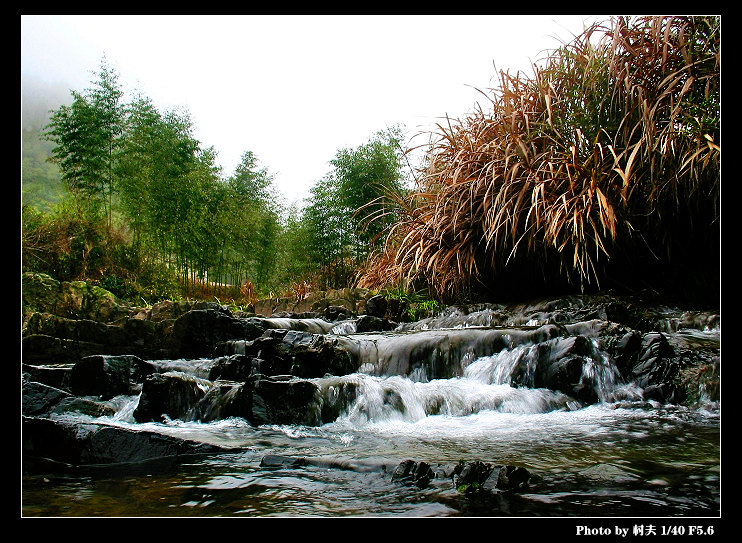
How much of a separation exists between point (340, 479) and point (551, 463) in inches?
Result: 28.0

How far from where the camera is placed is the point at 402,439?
6.87 feet

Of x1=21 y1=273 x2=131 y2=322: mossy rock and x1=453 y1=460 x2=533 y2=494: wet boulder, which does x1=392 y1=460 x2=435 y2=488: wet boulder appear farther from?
x1=21 y1=273 x2=131 y2=322: mossy rock

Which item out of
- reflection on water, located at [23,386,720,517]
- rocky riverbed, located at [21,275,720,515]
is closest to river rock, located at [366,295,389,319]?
rocky riverbed, located at [21,275,720,515]

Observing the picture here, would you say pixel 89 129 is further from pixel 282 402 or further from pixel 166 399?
pixel 282 402

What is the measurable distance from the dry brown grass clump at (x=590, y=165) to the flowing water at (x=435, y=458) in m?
2.06

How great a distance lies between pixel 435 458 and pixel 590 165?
12.5ft

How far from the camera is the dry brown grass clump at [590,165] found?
4.18 metres

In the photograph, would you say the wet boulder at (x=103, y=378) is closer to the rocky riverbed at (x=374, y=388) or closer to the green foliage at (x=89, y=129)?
the rocky riverbed at (x=374, y=388)

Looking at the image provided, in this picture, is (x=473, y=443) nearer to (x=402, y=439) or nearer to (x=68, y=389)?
(x=402, y=439)

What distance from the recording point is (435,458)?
175cm

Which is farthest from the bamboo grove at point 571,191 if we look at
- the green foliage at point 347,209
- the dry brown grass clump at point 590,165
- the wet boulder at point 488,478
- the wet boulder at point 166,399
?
the wet boulder at point 166,399

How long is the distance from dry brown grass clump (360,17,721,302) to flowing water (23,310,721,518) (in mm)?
2060

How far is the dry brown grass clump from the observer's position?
13.7 ft

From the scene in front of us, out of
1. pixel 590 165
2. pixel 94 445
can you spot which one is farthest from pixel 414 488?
pixel 590 165
